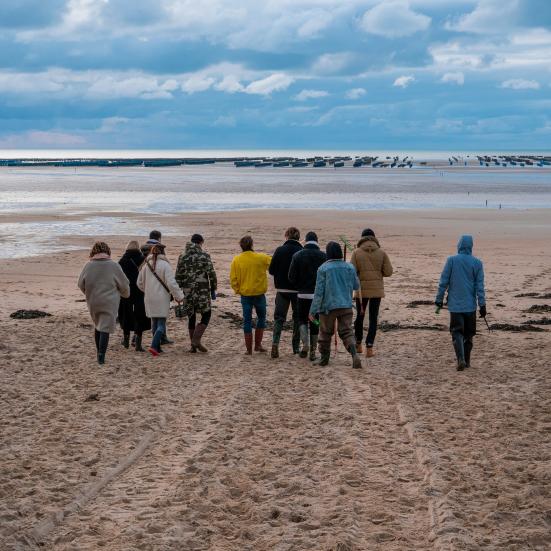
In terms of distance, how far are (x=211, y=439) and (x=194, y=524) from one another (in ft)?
5.89

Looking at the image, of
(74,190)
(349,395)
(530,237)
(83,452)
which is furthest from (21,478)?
(74,190)

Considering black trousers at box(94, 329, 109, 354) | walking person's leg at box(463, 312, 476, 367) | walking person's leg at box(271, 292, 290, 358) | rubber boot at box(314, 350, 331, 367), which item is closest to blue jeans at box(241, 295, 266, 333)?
walking person's leg at box(271, 292, 290, 358)

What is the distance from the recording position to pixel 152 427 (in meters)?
7.49

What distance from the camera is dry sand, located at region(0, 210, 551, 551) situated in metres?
5.21

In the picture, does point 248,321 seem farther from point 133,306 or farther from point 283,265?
point 133,306

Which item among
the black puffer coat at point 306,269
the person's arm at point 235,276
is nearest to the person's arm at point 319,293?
the black puffer coat at point 306,269

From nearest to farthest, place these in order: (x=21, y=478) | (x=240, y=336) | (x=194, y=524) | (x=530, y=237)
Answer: (x=194, y=524) < (x=21, y=478) < (x=240, y=336) < (x=530, y=237)

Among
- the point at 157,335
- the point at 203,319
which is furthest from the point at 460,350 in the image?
the point at 157,335

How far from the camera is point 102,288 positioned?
10188mm

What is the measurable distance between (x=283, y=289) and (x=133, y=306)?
207cm

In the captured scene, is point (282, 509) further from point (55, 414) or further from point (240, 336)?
point (240, 336)

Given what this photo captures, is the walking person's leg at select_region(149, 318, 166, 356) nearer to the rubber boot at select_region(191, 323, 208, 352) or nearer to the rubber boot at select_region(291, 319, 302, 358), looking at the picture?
the rubber boot at select_region(191, 323, 208, 352)

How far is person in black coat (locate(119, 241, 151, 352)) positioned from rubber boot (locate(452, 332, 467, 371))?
4.09 metres

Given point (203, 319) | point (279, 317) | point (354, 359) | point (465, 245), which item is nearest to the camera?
point (465, 245)
